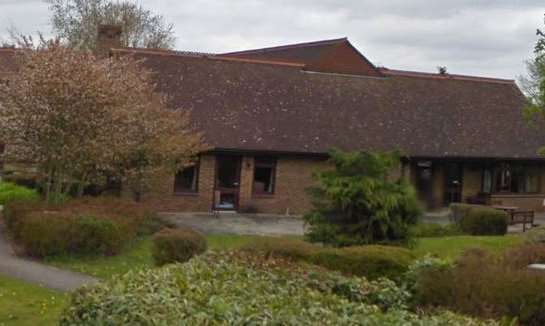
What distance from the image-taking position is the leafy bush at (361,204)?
2008 cm

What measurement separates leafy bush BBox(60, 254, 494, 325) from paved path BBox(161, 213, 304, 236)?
19.7 metres

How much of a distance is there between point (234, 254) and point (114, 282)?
2.90 meters

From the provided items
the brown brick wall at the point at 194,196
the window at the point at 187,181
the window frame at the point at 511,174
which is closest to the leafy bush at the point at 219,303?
the brown brick wall at the point at 194,196

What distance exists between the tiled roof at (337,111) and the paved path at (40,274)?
51.2 feet

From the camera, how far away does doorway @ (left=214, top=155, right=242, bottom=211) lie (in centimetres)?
3488

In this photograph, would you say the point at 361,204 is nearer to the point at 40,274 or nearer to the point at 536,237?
the point at 536,237

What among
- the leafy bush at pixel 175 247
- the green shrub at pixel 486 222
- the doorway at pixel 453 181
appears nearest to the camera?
the leafy bush at pixel 175 247

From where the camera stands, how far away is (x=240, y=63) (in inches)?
1551

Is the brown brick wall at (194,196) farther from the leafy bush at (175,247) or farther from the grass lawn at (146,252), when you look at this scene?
the leafy bush at (175,247)

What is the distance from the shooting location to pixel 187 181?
1357 inches

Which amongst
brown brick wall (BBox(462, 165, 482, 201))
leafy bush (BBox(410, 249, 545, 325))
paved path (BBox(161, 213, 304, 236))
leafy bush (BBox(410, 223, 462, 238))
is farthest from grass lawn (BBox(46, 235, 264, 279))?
brown brick wall (BBox(462, 165, 482, 201))

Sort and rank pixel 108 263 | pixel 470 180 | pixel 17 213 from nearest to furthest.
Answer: pixel 108 263, pixel 17 213, pixel 470 180

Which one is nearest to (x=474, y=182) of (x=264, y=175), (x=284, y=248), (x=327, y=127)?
(x=327, y=127)

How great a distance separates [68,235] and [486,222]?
1541 centimetres
